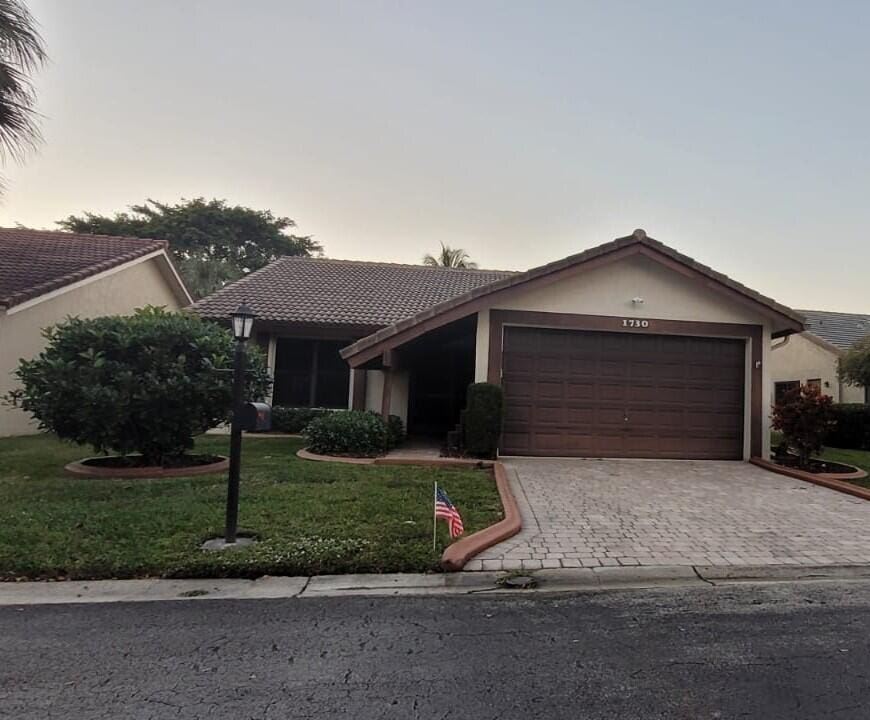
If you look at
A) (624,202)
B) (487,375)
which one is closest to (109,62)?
(487,375)

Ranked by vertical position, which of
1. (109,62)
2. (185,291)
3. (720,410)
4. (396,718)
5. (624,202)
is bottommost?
(396,718)

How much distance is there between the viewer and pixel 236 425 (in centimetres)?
525

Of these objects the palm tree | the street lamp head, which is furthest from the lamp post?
the palm tree

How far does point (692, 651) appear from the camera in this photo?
3.24 meters

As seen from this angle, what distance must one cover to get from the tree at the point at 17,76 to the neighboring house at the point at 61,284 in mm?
3664

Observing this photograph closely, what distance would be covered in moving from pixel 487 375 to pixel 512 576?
6021mm

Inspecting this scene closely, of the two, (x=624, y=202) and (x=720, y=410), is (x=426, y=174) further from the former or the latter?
(x=720, y=410)

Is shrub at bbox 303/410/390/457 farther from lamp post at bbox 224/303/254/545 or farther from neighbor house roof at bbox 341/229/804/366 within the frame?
lamp post at bbox 224/303/254/545

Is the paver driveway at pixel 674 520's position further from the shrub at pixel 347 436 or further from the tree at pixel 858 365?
the tree at pixel 858 365

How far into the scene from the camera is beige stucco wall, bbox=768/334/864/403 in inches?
731

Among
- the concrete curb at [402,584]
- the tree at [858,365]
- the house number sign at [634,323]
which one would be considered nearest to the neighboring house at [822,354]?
the tree at [858,365]

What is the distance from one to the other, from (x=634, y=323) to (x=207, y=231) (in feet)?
94.0

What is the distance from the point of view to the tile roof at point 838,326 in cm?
2041

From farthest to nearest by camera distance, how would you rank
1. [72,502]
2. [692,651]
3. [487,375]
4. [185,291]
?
[185,291] < [487,375] < [72,502] < [692,651]
